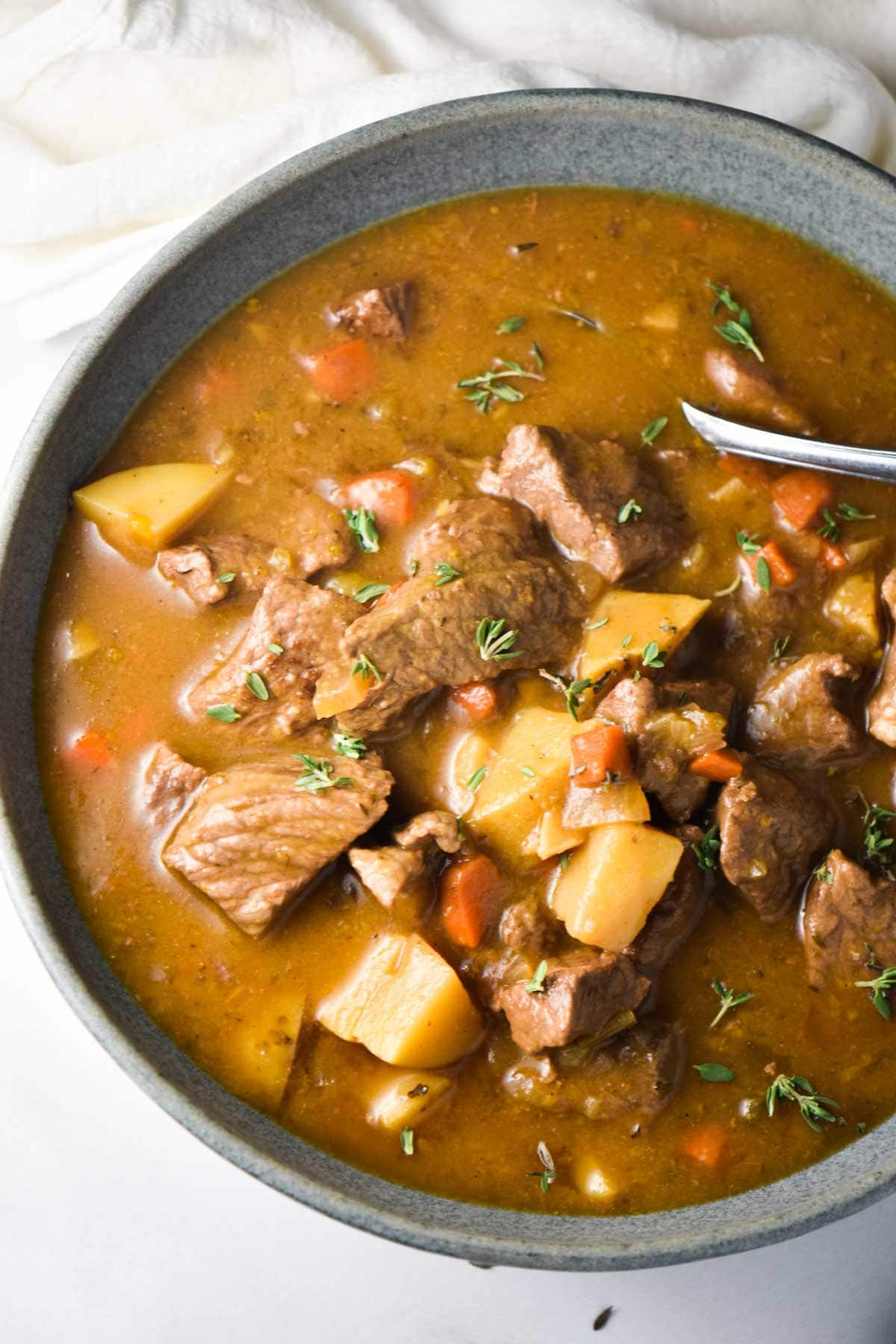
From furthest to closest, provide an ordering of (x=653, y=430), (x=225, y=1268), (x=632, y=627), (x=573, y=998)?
(x=225, y=1268) → (x=653, y=430) → (x=632, y=627) → (x=573, y=998)

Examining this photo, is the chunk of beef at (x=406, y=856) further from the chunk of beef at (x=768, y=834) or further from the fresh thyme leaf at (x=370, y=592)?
the chunk of beef at (x=768, y=834)

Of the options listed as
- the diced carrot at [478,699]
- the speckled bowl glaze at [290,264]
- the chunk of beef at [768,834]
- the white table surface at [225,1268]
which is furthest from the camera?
the white table surface at [225,1268]

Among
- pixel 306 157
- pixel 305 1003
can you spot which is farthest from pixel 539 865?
pixel 306 157

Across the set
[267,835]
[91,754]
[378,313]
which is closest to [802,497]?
[378,313]

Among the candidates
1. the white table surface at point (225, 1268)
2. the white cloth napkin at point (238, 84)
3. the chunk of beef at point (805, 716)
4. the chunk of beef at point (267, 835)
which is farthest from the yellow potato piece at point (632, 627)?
the white table surface at point (225, 1268)

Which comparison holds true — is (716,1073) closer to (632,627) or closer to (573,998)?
(573,998)

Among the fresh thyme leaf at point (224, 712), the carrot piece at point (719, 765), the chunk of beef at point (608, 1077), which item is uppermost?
the fresh thyme leaf at point (224, 712)

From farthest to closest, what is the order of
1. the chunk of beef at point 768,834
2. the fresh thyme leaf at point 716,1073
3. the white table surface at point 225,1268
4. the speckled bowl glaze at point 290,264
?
the white table surface at point 225,1268 → the fresh thyme leaf at point 716,1073 → the chunk of beef at point 768,834 → the speckled bowl glaze at point 290,264

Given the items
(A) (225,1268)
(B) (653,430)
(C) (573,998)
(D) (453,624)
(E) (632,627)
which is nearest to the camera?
(C) (573,998)
